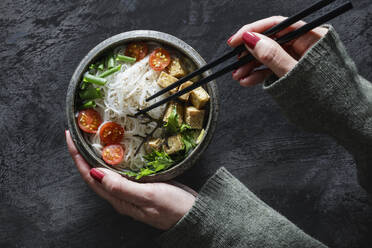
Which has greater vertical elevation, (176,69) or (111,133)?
(176,69)

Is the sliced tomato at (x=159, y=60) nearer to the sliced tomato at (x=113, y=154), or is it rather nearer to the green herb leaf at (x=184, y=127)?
the green herb leaf at (x=184, y=127)

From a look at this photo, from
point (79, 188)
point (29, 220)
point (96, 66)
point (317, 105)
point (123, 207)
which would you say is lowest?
point (29, 220)

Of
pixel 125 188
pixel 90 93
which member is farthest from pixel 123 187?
pixel 90 93

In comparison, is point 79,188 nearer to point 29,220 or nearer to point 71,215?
point 71,215

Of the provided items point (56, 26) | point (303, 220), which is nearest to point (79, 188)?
point (56, 26)

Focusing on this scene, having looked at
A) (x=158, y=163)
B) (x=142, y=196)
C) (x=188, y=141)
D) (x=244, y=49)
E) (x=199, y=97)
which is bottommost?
(x=142, y=196)

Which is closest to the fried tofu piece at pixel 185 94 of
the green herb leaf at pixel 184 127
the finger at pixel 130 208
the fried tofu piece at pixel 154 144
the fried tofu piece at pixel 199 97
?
the fried tofu piece at pixel 199 97

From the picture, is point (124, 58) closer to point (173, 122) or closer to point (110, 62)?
point (110, 62)
